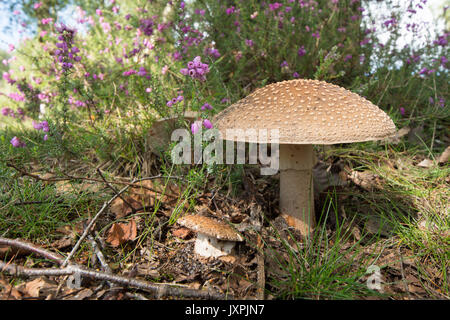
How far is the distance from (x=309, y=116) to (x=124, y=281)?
1407 mm

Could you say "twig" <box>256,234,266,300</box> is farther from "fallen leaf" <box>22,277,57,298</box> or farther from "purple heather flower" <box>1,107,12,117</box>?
"purple heather flower" <box>1,107,12,117</box>

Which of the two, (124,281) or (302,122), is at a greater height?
(302,122)

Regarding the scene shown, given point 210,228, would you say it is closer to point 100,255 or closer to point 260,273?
point 260,273

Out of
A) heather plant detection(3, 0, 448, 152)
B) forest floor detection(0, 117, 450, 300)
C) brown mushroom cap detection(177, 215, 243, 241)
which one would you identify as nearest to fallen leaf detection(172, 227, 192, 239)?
forest floor detection(0, 117, 450, 300)

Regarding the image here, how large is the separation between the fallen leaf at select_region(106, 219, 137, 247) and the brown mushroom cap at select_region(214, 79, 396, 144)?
984 millimetres

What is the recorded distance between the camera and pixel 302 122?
1.70m

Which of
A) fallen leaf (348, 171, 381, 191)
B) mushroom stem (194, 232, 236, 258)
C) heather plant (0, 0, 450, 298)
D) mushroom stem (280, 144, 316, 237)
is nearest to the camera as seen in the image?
mushroom stem (194, 232, 236, 258)

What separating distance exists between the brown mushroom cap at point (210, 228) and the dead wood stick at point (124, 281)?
1.02ft

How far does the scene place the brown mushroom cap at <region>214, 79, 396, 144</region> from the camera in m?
1.65

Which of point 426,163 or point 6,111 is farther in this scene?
point 6,111

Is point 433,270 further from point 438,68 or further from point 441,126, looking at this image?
point 438,68

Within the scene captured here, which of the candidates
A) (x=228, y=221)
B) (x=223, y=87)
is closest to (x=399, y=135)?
(x=223, y=87)

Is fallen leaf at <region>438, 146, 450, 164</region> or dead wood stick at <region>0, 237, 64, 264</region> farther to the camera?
fallen leaf at <region>438, 146, 450, 164</region>

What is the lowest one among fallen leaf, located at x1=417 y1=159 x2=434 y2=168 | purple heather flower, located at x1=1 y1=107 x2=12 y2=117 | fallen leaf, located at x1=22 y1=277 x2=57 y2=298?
fallen leaf, located at x1=22 y1=277 x2=57 y2=298
